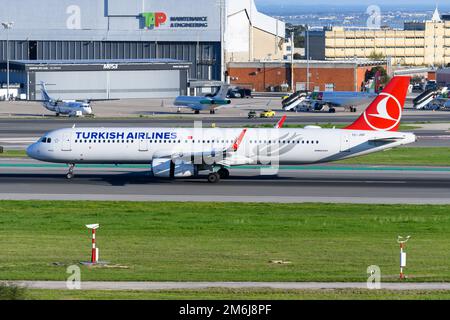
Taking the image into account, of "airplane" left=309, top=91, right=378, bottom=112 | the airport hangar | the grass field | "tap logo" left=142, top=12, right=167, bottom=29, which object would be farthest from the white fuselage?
"tap logo" left=142, top=12, right=167, bottom=29

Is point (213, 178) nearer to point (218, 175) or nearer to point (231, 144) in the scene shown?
point (218, 175)

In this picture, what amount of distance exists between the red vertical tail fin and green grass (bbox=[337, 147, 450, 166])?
986 centimetres

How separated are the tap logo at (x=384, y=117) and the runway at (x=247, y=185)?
10.9 feet

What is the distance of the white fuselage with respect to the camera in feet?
203

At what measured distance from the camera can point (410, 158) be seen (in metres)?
75.7

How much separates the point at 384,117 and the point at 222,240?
25.5 metres

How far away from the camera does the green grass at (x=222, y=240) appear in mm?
32469

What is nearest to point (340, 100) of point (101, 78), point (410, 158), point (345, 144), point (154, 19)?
point (101, 78)

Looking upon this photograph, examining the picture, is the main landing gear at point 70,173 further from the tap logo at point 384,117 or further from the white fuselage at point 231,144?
the tap logo at point 384,117

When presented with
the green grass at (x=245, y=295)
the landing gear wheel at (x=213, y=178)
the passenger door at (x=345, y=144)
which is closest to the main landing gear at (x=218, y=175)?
the landing gear wheel at (x=213, y=178)

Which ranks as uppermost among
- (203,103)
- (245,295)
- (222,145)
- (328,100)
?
(328,100)

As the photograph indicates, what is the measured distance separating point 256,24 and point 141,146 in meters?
140
